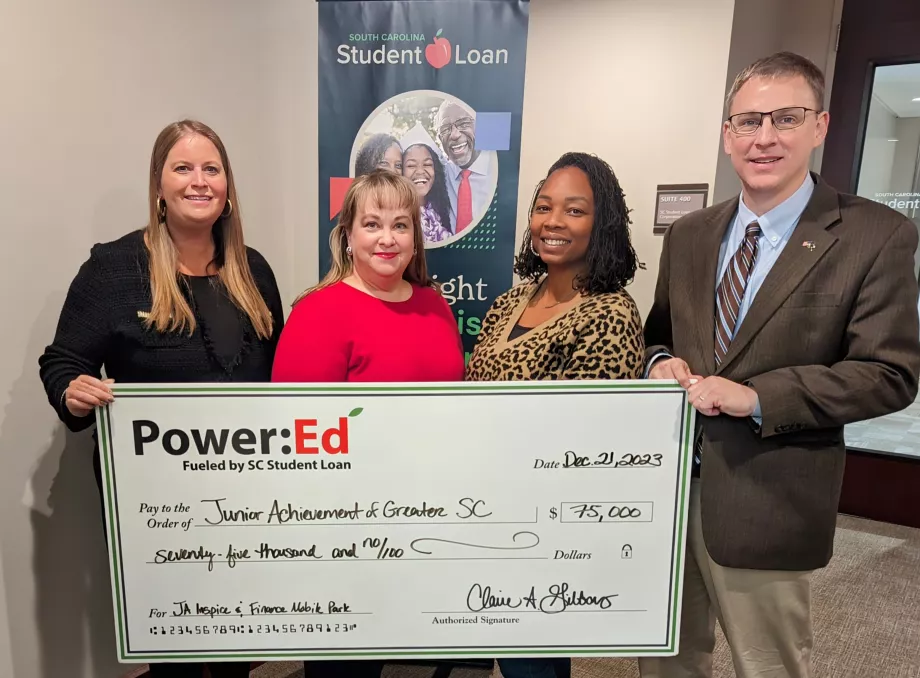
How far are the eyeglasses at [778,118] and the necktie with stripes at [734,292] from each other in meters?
0.22

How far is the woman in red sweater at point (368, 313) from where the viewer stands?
1.41 m

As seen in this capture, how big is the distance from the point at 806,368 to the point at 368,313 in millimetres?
1006

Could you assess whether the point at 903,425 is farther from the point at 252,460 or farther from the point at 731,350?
the point at 252,460

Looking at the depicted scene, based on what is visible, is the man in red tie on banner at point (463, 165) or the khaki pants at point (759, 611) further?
the man in red tie on banner at point (463, 165)

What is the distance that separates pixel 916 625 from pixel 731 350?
→ 87.1 inches

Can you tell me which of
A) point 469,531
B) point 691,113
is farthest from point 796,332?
point 691,113

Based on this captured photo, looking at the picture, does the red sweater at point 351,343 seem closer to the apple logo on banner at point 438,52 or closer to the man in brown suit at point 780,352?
the man in brown suit at point 780,352

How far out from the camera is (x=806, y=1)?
3.36 m

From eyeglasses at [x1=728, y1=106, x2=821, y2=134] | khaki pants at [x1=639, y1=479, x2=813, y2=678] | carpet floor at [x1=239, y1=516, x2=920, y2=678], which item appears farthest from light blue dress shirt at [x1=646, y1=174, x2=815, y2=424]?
carpet floor at [x1=239, y1=516, x2=920, y2=678]

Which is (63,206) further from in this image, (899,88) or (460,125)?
(899,88)

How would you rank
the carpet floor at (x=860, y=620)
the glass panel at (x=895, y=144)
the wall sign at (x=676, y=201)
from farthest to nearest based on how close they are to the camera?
the glass panel at (x=895, y=144) < the wall sign at (x=676, y=201) < the carpet floor at (x=860, y=620)

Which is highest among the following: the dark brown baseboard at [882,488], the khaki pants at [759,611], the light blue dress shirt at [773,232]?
the light blue dress shirt at [773,232]

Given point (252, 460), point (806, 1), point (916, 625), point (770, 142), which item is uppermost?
point (806, 1)
